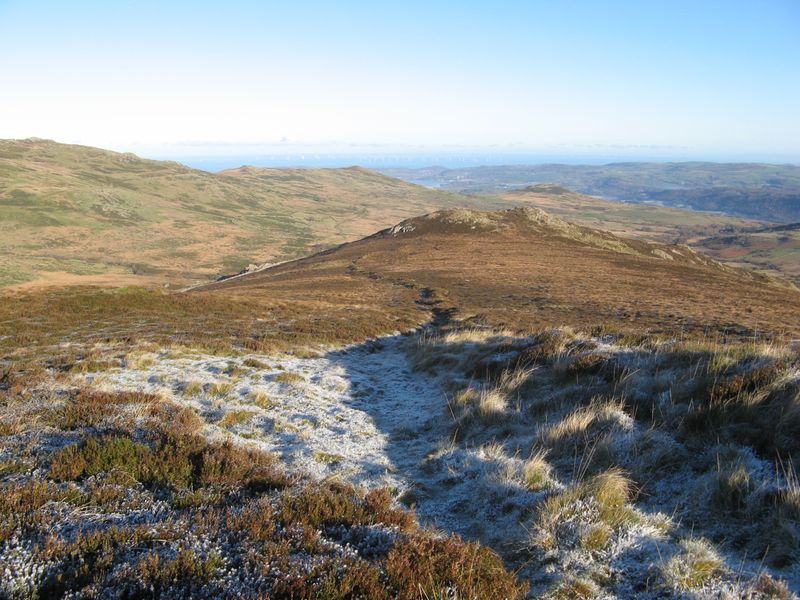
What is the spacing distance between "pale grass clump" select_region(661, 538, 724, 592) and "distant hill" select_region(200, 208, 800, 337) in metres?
19.5

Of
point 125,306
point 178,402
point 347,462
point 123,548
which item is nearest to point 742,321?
point 347,462

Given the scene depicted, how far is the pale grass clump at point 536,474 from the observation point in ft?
22.8

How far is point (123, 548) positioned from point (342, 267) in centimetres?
5371

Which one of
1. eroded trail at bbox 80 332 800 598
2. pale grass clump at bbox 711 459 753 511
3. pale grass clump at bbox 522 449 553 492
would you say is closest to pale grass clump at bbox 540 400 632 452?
eroded trail at bbox 80 332 800 598

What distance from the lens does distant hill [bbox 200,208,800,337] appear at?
30.1m

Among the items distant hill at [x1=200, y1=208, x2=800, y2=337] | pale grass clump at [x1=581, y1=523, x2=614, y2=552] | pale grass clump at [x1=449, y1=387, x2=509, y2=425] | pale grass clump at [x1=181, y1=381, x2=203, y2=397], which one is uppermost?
pale grass clump at [x1=581, y1=523, x2=614, y2=552]

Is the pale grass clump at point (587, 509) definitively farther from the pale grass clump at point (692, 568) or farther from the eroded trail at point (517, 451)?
the pale grass clump at point (692, 568)

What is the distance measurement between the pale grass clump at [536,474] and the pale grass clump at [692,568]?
1.99m

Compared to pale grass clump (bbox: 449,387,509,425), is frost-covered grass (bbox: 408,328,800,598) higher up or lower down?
higher up

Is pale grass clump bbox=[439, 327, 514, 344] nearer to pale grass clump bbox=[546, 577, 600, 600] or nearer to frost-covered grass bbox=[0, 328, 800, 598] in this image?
frost-covered grass bbox=[0, 328, 800, 598]

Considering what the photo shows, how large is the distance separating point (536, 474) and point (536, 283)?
38572 mm

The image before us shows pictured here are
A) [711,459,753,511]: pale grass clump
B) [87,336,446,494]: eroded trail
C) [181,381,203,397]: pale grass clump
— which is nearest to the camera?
[711,459,753,511]: pale grass clump

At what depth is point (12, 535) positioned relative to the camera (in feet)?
17.0

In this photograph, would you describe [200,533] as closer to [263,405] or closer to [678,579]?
[678,579]
